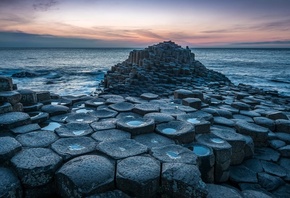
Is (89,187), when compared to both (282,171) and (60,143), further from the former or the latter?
(282,171)

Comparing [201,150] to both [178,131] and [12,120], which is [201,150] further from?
[12,120]

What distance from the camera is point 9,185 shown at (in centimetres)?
227

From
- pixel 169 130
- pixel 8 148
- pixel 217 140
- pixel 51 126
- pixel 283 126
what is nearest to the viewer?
pixel 8 148

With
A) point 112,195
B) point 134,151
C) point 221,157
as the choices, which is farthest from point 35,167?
point 221,157

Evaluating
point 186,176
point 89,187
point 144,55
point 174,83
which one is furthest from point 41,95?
point 144,55

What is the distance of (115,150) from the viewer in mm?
2961

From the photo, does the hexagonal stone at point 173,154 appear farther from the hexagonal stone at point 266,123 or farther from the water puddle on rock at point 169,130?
the hexagonal stone at point 266,123

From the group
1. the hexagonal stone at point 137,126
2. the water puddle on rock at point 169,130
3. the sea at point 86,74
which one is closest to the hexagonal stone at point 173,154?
the water puddle on rock at point 169,130

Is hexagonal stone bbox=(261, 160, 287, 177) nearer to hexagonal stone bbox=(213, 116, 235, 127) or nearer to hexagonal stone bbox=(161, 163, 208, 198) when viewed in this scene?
hexagonal stone bbox=(213, 116, 235, 127)

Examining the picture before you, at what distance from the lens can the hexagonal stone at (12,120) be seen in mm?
3553

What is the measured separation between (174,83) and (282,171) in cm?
893

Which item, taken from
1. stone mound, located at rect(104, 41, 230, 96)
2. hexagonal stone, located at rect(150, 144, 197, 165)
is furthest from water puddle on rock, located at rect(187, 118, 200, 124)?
stone mound, located at rect(104, 41, 230, 96)

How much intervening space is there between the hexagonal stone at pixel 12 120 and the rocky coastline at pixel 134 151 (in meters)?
0.01

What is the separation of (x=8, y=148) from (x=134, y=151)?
1.63 metres
